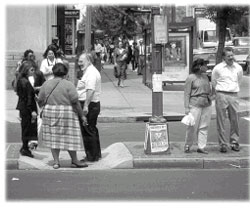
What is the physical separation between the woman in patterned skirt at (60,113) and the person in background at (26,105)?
694mm

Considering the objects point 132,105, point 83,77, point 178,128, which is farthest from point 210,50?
point 83,77

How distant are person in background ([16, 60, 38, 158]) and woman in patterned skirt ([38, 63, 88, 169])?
694 mm

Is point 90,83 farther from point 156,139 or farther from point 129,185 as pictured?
point 129,185

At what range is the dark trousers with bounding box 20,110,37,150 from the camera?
9.79 meters

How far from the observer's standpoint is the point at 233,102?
32.8 feet

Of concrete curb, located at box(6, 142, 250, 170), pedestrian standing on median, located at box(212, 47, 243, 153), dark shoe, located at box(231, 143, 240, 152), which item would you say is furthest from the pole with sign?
dark shoe, located at box(231, 143, 240, 152)

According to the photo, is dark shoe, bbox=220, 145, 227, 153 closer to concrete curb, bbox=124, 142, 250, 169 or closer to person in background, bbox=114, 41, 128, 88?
concrete curb, bbox=124, 142, 250, 169

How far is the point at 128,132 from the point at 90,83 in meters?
3.95

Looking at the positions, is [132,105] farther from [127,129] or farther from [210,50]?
[210,50]

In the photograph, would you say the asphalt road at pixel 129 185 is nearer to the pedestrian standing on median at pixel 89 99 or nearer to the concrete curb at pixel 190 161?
the concrete curb at pixel 190 161

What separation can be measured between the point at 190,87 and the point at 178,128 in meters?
4.00

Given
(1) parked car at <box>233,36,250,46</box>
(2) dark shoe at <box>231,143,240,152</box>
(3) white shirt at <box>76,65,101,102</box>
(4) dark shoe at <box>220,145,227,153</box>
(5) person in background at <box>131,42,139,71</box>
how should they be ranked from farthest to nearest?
(1) parked car at <box>233,36,250,46</box> < (5) person in background at <box>131,42,139,71</box> < (2) dark shoe at <box>231,143,240,152</box> < (4) dark shoe at <box>220,145,227,153</box> < (3) white shirt at <box>76,65,101,102</box>

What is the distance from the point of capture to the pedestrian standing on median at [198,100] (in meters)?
9.75

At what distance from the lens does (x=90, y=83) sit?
928 cm
